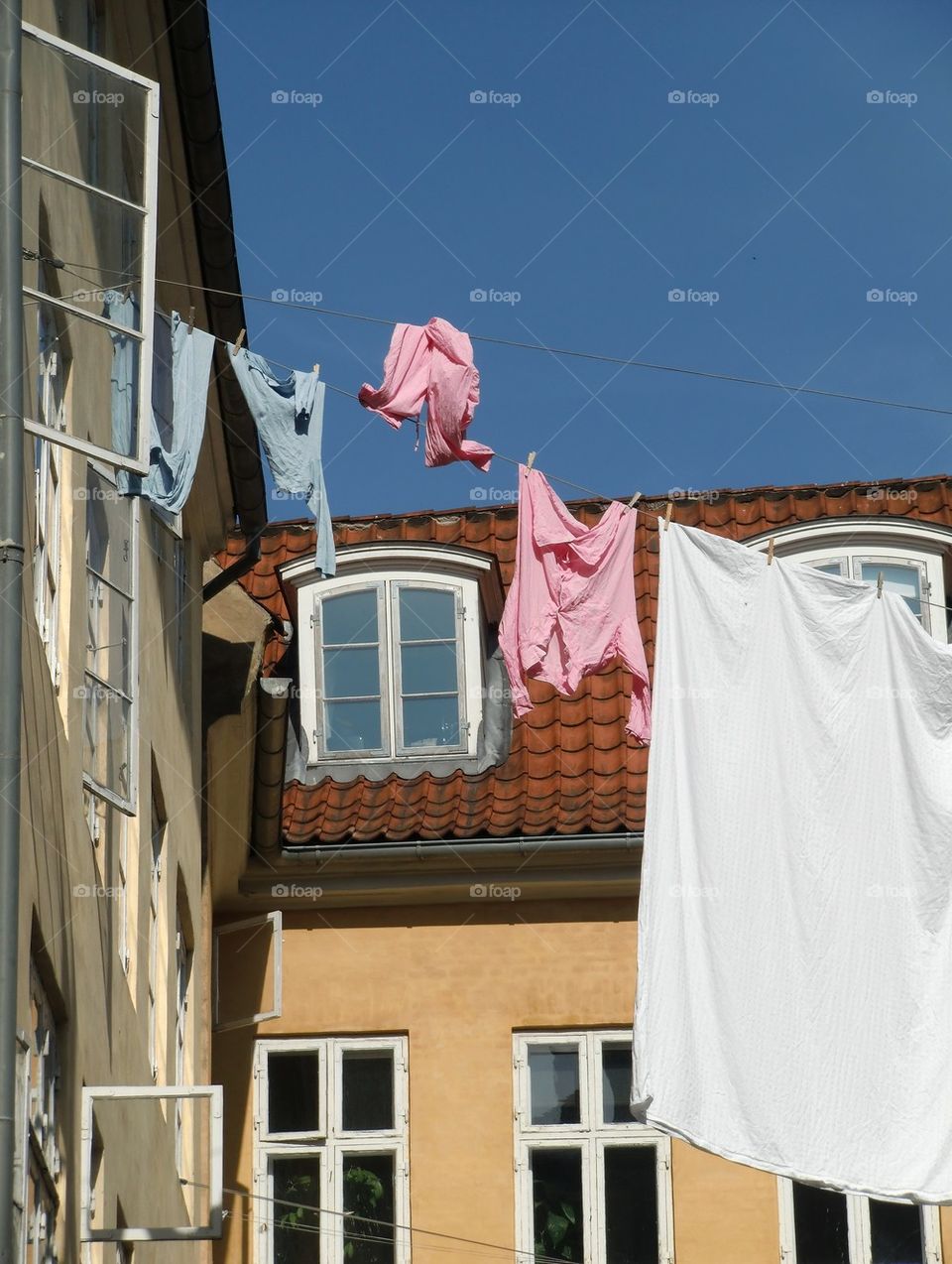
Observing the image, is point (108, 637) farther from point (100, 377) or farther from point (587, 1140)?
point (587, 1140)

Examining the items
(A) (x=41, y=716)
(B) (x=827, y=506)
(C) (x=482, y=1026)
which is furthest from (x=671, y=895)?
(B) (x=827, y=506)

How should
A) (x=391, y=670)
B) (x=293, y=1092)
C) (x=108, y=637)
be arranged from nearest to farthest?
(x=108, y=637), (x=293, y=1092), (x=391, y=670)

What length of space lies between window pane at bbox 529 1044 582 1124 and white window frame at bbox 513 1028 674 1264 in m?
0.04

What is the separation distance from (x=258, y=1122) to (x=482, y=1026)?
1750 mm

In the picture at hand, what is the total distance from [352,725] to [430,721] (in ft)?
2.05

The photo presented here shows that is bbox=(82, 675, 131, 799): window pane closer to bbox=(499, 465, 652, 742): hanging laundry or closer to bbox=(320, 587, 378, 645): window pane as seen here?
bbox=(499, 465, 652, 742): hanging laundry

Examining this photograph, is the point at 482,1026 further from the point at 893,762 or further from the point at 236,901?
the point at 893,762

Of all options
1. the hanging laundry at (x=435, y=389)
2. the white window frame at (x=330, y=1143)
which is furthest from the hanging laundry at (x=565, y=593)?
the white window frame at (x=330, y=1143)

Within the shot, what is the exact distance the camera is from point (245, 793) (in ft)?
54.6

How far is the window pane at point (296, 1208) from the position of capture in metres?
16.3

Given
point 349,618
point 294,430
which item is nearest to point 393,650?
point 349,618

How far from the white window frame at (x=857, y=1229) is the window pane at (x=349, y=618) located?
551 cm

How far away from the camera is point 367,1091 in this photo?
1666 cm

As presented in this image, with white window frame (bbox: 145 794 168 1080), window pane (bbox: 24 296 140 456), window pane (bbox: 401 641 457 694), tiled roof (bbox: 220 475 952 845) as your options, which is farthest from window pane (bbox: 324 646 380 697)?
window pane (bbox: 24 296 140 456)
